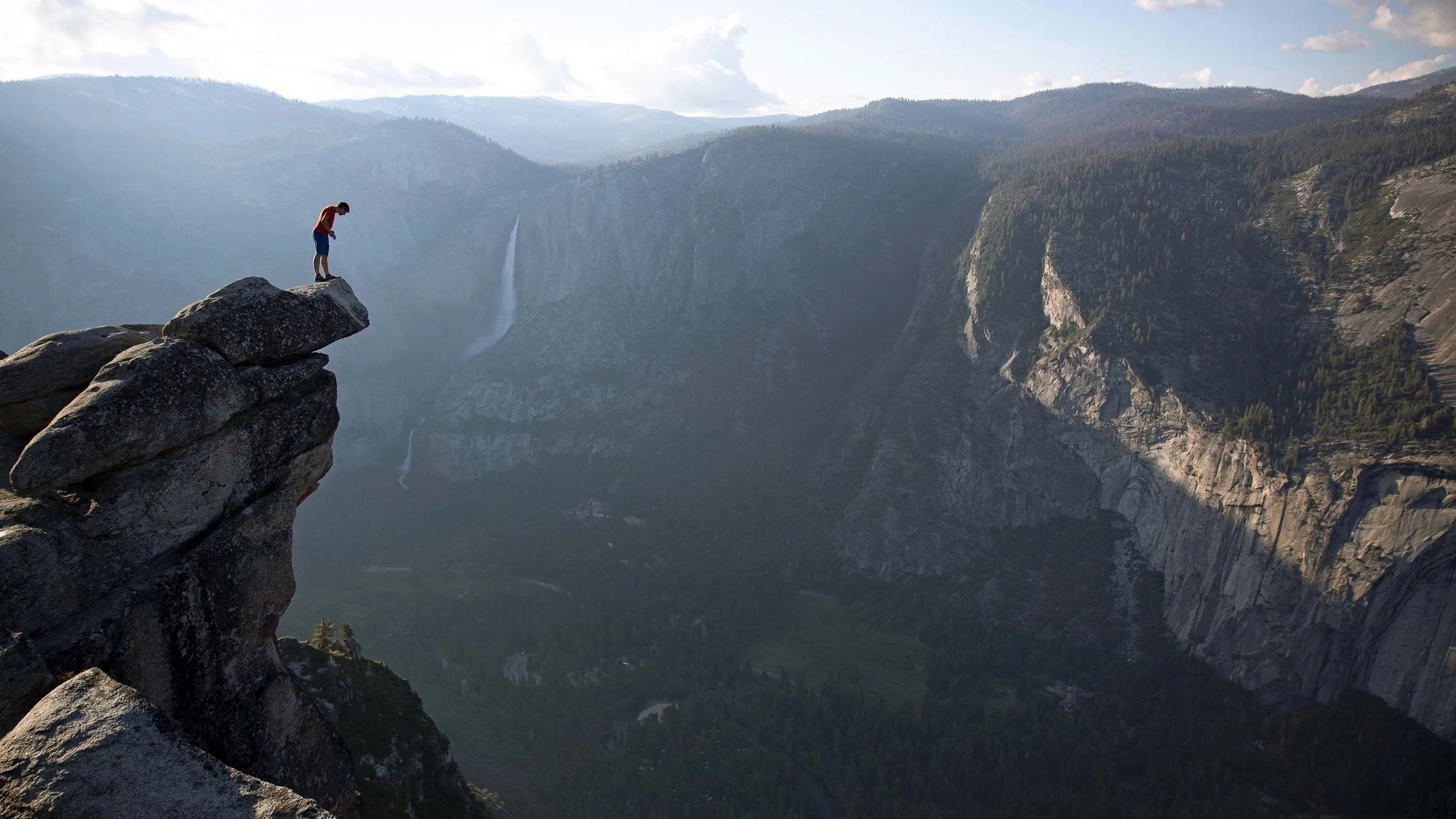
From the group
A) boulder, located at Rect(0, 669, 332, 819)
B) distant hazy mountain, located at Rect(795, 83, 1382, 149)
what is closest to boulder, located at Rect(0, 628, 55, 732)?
boulder, located at Rect(0, 669, 332, 819)

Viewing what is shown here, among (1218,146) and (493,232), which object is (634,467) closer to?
(493,232)

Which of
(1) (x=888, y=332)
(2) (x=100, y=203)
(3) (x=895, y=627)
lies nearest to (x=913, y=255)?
(1) (x=888, y=332)

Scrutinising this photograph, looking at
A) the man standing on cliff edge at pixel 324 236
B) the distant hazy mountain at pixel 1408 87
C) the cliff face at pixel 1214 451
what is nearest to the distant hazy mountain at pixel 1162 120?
the distant hazy mountain at pixel 1408 87

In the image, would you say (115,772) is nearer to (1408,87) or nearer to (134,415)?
(134,415)

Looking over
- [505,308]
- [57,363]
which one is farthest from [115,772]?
[505,308]

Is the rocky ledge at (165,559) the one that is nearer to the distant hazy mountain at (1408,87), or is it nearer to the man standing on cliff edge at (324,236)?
the man standing on cliff edge at (324,236)

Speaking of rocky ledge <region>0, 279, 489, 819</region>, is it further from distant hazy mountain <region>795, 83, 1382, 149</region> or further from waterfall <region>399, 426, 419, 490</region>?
distant hazy mountain <region>795, 83, 1382, 149</region>

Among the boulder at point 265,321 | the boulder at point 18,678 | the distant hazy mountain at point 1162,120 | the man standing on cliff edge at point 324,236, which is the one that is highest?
the distant hazy mountain at point 1162,120
